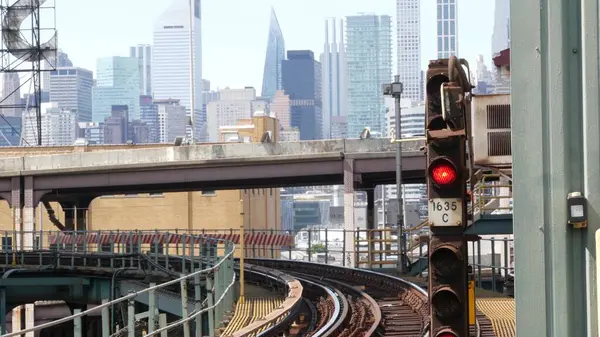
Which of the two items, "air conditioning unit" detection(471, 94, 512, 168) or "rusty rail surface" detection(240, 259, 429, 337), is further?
"rusty rail surface" detection(240, 259, 429, 337)

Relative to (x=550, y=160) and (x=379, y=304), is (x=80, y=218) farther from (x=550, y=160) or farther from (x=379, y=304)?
(x=550, y=160)

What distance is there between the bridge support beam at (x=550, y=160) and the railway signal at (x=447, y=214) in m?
1.02

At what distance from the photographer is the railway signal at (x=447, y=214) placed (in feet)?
19.1

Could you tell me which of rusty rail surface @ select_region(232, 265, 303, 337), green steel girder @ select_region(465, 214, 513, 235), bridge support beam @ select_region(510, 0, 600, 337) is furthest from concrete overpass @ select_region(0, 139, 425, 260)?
bridge support beam @ select_region(510, 0, 600, 337)

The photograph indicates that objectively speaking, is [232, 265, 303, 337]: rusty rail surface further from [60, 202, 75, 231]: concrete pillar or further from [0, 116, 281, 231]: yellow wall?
[0, 116, 281, 231]: yellow wall

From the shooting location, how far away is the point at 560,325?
4.64m

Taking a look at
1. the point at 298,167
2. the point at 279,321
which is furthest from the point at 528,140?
the point at 298,167

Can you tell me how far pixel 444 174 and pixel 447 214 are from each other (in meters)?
0.23

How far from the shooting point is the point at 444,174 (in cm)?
584

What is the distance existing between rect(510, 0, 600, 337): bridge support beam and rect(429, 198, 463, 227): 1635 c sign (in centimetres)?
118

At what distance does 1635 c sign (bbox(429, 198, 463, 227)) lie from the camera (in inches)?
230

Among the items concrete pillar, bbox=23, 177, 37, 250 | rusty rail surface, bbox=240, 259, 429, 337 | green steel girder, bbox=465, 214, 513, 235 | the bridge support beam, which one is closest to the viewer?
the bridge support beam

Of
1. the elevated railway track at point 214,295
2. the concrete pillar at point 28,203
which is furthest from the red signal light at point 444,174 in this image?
the concrete pillar at point 28,203

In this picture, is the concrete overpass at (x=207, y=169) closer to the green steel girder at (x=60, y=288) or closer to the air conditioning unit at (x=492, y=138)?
the green steel girder at (x=60, y=288)
